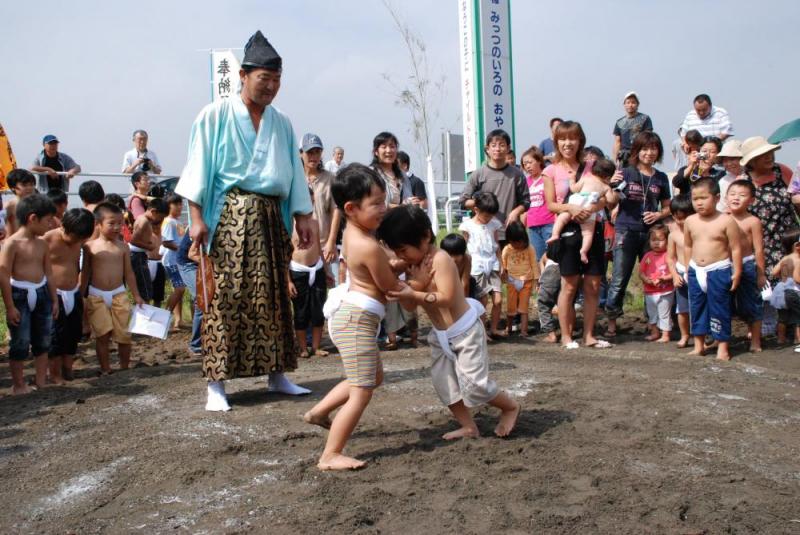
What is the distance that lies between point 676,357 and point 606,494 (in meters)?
3.42

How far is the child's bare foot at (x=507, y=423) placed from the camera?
398 cm

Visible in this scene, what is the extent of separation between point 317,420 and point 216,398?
1031 mm

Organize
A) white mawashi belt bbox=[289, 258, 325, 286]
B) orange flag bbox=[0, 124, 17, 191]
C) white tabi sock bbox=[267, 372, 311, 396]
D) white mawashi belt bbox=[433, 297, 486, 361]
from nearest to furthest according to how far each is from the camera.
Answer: white mawashi belt bbox=[433, 297, 486, 361]
white tabi sock bbox=[267, 372, 311, 396]
white mawashi belt bbox=[289, 258, 325, 286]
orange flag bbox=[0, 124, 17, 191]

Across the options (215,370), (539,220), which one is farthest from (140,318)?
(539,220)

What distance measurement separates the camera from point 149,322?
613cm

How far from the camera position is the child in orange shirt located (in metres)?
7.59

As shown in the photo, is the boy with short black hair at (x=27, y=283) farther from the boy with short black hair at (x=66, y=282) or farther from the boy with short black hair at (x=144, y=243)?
the boy with short black hair at (x=144, y=243)

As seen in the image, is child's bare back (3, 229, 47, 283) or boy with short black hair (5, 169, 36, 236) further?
boy with short black hair (5, 169, 36, 236)

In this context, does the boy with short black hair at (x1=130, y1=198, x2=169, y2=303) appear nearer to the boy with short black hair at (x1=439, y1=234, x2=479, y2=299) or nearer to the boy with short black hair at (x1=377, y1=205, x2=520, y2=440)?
the boy with short black hair at (x1=439, y1=234, x2=479, y2=299)

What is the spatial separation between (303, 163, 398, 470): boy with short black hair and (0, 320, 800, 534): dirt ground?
222mm

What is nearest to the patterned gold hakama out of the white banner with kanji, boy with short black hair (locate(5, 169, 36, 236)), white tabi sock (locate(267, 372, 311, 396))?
white tabi sock (locate(267, 372, 311, 396))

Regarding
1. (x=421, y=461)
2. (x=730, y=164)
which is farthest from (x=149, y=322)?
(x=730, y=164)

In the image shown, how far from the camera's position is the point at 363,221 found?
143 inches

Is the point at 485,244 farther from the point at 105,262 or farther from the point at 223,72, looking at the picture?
the point at 223,72
